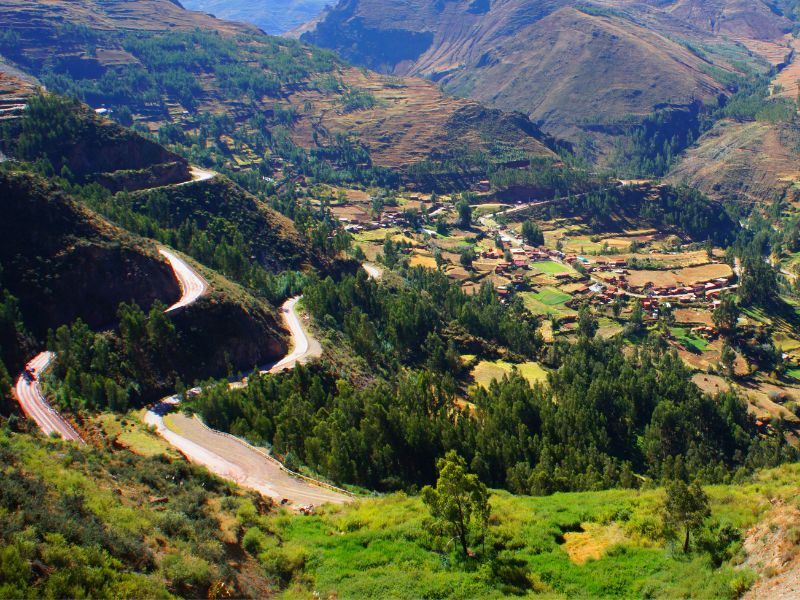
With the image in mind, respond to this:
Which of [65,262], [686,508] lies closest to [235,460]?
[686,508]

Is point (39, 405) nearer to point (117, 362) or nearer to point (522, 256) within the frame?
point (117, 362)

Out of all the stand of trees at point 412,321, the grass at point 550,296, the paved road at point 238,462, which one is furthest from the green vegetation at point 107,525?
the grass at point 550,296

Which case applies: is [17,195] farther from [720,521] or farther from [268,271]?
[720,521]

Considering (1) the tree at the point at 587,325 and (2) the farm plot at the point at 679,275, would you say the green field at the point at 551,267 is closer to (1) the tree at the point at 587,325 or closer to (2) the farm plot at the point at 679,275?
(2) the farm plot at the point at 679,275

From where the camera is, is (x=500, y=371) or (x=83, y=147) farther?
(x=83, y=147)

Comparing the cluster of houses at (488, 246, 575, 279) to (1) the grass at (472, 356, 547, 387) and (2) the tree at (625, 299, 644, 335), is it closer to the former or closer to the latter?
(2) the tree at (625, 299, 644, 335)

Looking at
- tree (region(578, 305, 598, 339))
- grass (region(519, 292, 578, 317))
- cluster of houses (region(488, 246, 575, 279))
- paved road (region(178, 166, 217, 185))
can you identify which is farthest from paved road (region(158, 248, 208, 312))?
cluster of houses (region(488, 246, 575, 279))
